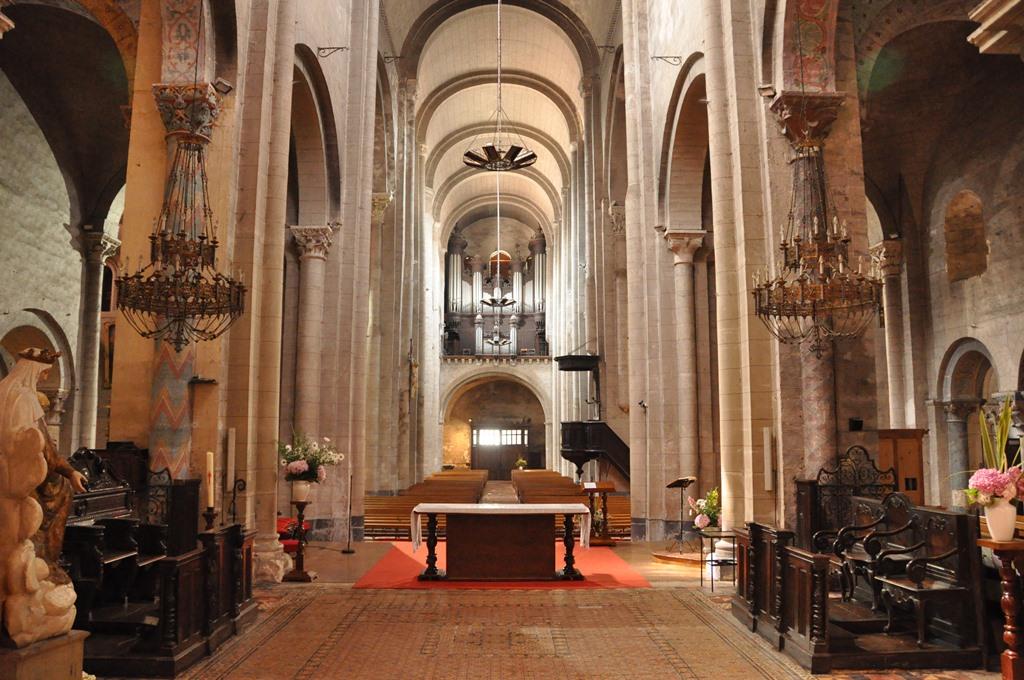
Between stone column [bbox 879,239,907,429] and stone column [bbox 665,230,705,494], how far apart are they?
5777mm

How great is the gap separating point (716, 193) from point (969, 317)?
824 cm

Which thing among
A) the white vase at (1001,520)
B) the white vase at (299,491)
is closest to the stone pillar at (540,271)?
the white vase at (299,491)

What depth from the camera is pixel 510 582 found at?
9195 millimetres

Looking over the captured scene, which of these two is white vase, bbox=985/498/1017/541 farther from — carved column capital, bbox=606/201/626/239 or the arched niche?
carved column capital, bbox=606/201/626/239

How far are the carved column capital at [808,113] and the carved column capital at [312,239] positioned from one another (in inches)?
288

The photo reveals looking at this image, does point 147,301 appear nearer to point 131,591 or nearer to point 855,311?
point 131,591

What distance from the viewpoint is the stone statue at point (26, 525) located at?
155 inches

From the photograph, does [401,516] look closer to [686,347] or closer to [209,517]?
[686,347]

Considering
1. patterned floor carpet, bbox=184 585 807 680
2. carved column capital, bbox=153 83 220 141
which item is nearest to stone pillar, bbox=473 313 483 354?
patterned floor carpet, bbox=184 585 807 680

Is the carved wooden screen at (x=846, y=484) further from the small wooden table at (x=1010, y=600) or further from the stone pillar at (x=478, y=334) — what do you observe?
the stone pillar at (x=478, y=334)

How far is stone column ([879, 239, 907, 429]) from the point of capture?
55.0 feet

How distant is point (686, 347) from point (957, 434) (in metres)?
6.32

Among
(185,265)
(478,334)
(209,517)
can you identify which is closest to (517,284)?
(478,334)

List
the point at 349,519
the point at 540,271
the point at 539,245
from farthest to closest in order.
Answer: the point at 539,245
the point at 540,271
the point at 349,519
